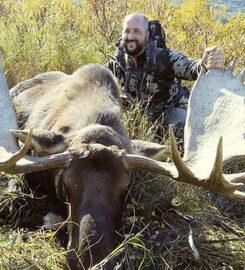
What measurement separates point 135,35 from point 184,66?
3.04 ft

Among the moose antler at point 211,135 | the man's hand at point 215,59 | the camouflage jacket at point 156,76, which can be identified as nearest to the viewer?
the moose antler at point 211,135

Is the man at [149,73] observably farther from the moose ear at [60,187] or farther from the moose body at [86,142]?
the moose ear at [60,187]

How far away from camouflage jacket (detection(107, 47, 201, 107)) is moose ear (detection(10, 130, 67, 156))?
272 centimetres

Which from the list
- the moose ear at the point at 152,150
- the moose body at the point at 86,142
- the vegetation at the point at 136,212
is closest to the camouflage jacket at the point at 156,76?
the vegetation at the point at 136,212

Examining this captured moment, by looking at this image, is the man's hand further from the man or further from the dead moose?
the man

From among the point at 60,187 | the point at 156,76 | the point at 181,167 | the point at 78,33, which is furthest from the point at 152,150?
the point at 78,33

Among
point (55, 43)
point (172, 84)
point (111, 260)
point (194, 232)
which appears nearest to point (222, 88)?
point (194, 232)

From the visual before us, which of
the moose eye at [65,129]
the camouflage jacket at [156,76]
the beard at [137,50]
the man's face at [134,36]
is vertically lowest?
the camouflage jacket at [156,76]

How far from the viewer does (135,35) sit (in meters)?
6.21

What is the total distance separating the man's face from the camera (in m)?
6.20

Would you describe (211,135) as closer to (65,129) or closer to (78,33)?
(65,129)

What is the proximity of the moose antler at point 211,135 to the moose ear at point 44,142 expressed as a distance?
→ 1.91ft

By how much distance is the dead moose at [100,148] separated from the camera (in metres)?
2.88

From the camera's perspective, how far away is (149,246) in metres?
3.37
